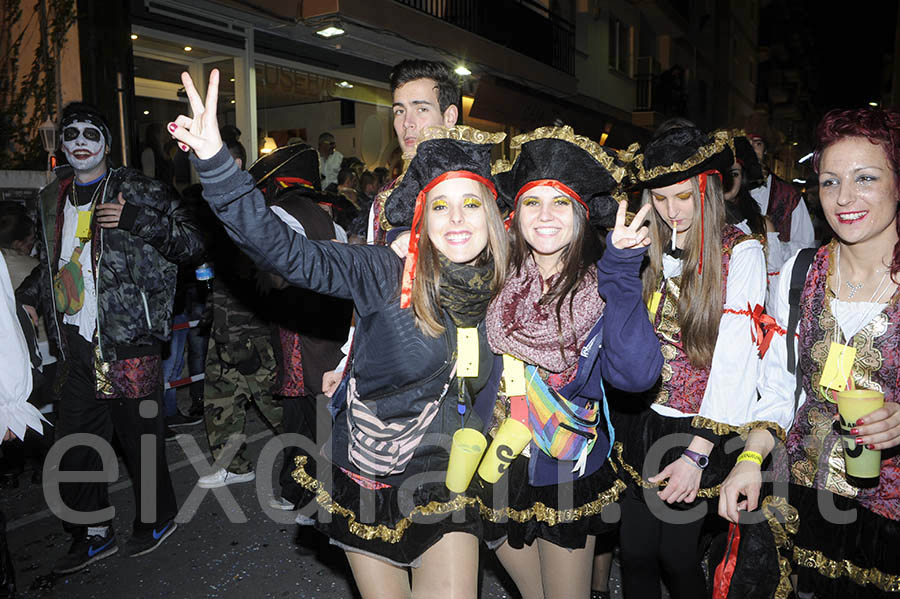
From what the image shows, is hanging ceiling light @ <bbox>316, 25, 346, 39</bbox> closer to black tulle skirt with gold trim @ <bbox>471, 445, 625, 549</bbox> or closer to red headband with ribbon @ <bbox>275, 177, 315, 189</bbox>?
red headband with ribbon @ <bbox>275, 177, 315, 189</bbox>

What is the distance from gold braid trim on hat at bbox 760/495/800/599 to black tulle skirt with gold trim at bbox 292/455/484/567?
110 cm

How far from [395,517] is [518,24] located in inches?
584

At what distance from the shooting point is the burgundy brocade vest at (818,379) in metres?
2.14

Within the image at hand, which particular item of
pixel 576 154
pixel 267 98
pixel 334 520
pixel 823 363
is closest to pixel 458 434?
pixel 334 520

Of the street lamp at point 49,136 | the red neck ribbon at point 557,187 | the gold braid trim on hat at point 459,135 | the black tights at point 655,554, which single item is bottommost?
the black tights at point 655,554

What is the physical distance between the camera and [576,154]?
7.91 feet

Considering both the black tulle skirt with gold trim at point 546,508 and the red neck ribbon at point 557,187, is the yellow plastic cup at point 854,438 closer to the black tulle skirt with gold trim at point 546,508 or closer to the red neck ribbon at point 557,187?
the black tulle skirt with gold trim at point 546,508

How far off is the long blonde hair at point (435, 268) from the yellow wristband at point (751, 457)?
1.10 meters

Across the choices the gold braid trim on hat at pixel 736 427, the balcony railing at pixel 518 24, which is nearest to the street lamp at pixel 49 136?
the balcony railing at pixel 518 24

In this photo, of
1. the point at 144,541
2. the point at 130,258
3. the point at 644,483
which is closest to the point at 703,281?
the point at 644,483

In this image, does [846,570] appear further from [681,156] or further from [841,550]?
[681,156]

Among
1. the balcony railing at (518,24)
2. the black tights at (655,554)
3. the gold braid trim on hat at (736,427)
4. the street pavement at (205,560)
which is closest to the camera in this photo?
the gold braid trim on hat at (736,427)

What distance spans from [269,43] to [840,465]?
951 cm

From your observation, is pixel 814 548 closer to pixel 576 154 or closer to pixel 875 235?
pixel 875 235
